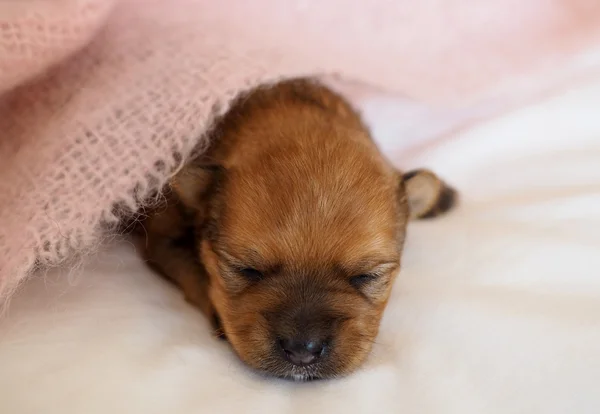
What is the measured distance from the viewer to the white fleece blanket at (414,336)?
1.03 meters

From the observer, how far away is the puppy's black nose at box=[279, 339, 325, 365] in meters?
1.13

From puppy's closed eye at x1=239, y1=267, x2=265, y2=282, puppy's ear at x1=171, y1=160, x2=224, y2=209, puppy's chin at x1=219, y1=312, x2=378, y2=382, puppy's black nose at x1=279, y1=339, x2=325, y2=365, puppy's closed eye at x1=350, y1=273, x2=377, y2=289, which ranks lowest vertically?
puppy's chin at x1=219, y1=312, x2=378, y2=382

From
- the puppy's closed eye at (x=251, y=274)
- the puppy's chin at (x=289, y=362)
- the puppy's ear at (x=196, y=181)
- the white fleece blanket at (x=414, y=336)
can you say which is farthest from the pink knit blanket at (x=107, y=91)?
the puppy's chin at (x=289, y=362)

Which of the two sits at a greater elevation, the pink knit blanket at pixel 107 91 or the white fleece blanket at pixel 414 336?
the pink knit blanket at pixel 107 91


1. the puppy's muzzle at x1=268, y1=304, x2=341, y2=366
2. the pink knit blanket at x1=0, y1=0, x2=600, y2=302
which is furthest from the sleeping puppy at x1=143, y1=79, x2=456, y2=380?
the pink knit blanket at x1=0, y1=0, x2=600, y2=302

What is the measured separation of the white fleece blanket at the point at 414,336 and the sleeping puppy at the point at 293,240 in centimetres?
5

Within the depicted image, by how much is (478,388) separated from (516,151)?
3.20 feet

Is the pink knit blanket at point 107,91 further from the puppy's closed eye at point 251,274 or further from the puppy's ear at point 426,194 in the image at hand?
the puppy's ear at point 426,194

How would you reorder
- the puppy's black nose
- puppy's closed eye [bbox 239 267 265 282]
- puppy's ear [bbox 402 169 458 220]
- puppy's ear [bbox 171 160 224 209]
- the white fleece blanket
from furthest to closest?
1. puppy's ear [bbox 402 169 458 220]
2. puppy's ear [bbox 171 160 224 209]
3. puppy's closed eye [bbox 239 267 265 282]
4. the puppy's black nose
5. the white fleece blanket

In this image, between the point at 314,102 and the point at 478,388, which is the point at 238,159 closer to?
the point at 314,102

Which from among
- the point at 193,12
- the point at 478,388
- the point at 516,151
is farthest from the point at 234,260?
the point at 516,151

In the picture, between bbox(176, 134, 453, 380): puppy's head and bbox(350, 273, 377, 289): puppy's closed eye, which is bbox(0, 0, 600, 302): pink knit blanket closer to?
bbox(176, 134, 453, 380): puppy's head

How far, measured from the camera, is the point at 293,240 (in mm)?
1192

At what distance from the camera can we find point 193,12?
1.72m
